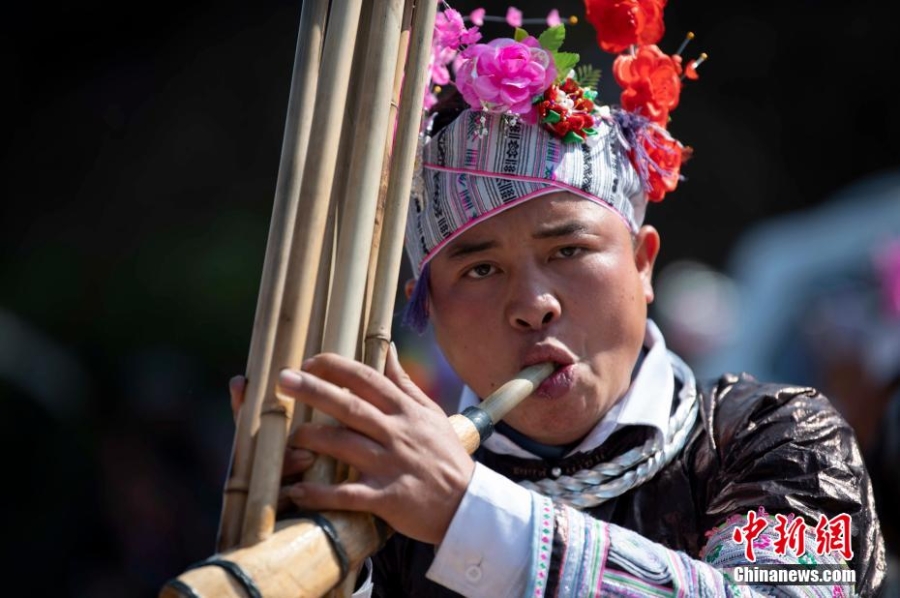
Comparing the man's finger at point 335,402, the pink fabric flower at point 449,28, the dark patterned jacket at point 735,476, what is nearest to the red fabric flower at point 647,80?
the pink fabric flower at point 449,28

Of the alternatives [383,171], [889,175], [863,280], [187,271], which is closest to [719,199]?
[889,175]

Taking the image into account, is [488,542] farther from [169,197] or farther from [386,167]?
[169,197]

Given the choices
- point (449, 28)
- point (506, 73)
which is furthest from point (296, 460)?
point (449, 28)

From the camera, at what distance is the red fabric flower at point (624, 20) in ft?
9.39

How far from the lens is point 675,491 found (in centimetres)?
264

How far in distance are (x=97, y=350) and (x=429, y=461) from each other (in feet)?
16.5

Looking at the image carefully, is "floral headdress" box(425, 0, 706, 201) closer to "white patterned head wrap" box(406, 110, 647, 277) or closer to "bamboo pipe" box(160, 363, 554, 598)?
"white patterned head wrap" box(406, 110, 647, 277)

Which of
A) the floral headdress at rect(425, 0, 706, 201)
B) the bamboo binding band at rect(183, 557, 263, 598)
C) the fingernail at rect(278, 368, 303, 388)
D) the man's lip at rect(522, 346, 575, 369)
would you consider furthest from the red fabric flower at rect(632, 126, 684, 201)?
the bamboo binding band at rect(183, 557, 263, 598)

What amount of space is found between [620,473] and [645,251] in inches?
23.3

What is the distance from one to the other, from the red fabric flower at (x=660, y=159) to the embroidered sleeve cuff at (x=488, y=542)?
1189 millimetres

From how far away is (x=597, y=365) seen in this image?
8.61 ft

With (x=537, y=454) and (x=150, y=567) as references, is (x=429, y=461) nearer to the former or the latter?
(x=537, y=454)

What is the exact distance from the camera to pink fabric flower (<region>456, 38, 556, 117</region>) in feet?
8.84

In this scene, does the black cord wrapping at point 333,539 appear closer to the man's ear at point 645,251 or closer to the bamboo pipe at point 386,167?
the bamboo pipe at point 386,167
